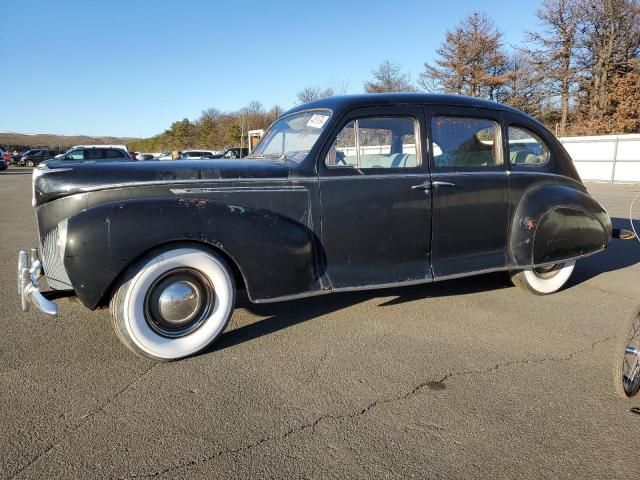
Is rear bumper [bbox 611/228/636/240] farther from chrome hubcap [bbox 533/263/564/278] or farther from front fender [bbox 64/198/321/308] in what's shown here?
front fender [bbox 64/198/321/308]

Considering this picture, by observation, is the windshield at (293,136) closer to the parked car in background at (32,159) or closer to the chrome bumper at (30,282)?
the chrome bumper at (30,282)

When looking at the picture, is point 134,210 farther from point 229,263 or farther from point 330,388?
point 330,388

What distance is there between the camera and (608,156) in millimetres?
20875

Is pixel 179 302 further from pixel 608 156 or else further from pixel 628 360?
pixel 608 156

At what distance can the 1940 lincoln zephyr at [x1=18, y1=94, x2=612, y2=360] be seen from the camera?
290 centimetres

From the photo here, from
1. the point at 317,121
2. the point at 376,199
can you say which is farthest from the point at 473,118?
the point at 317,121

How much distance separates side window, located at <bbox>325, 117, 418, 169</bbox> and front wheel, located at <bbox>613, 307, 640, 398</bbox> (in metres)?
1.88

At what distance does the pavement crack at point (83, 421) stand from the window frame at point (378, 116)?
184 cm

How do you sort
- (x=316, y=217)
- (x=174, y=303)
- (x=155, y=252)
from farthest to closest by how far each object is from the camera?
(x=316, y=217) < (x=174, y=303) < (x=155, y=252)

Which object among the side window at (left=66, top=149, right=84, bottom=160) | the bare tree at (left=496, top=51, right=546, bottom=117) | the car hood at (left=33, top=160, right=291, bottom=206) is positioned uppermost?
the bare tree at (left=496, top=51, right=546, bottom=117)

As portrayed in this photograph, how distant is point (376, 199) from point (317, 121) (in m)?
0.81

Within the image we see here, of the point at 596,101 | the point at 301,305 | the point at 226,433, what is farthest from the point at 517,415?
the point at 596,101

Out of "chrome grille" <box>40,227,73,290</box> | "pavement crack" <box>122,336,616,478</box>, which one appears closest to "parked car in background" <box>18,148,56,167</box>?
"chrome grille" <box>40,227,73,290</box>

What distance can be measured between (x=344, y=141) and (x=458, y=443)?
2.29m
